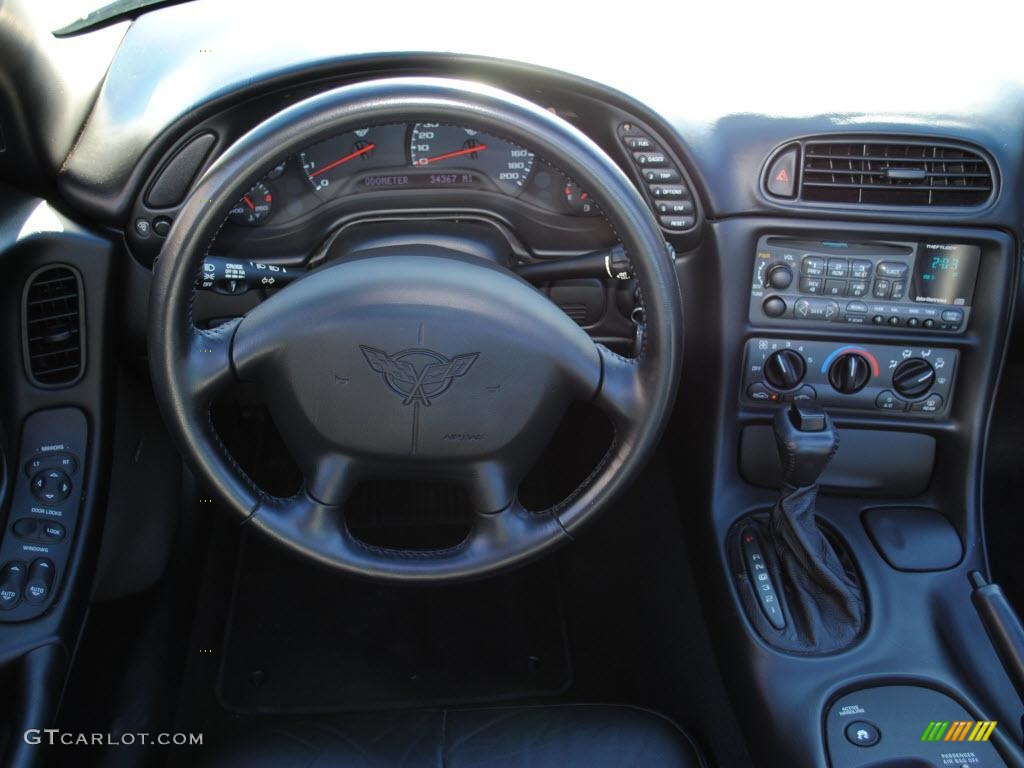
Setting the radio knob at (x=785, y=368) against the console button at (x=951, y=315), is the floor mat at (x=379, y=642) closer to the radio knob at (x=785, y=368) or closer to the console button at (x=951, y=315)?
the radio knob at (x=785, y=368)

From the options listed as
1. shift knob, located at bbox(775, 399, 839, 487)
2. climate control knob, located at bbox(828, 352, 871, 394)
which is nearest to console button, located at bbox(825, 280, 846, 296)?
climate control knob, located at bbox(828, 352, 871, 394)

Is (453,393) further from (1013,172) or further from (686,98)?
(1013,172)

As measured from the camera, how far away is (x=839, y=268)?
163 cm

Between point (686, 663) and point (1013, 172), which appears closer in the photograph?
point (1013, 172)

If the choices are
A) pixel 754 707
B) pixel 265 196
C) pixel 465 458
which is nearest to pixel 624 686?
pixel 754 707

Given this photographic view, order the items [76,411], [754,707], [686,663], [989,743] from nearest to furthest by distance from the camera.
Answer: [989,743], [754,707], [76,411], [686,663]

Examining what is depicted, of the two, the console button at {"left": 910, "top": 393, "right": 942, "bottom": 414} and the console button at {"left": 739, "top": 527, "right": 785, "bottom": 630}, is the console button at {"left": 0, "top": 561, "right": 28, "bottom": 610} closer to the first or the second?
the console button at {"left": 739, "top": 527, "right": 785, "bottom": 630}

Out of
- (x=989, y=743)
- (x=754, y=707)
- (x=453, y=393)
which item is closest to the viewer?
(x=453, y=393)

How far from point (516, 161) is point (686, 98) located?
11.5 inches

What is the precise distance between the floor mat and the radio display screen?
96cm

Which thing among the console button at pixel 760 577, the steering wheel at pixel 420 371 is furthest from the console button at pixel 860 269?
the steering wheel at pixel 420 371

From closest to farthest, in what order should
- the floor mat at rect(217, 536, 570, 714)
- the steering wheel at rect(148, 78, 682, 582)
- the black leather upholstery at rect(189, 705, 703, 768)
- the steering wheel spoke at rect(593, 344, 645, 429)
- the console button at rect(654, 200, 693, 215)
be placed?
1. the steering wheel at rect(148, 78, 682, 582)
2. the steering wheel spoke at rect(593, 344, 645, 429)
3. the black leather upholstery at rect(189, 705, 703, 768)
4. the console button at rect(654, 200, 693, 215)
5. the floor mat at rect(217, 536, 570, 714)

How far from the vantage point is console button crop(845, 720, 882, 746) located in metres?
1.41

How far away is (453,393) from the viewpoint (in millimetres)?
1270
